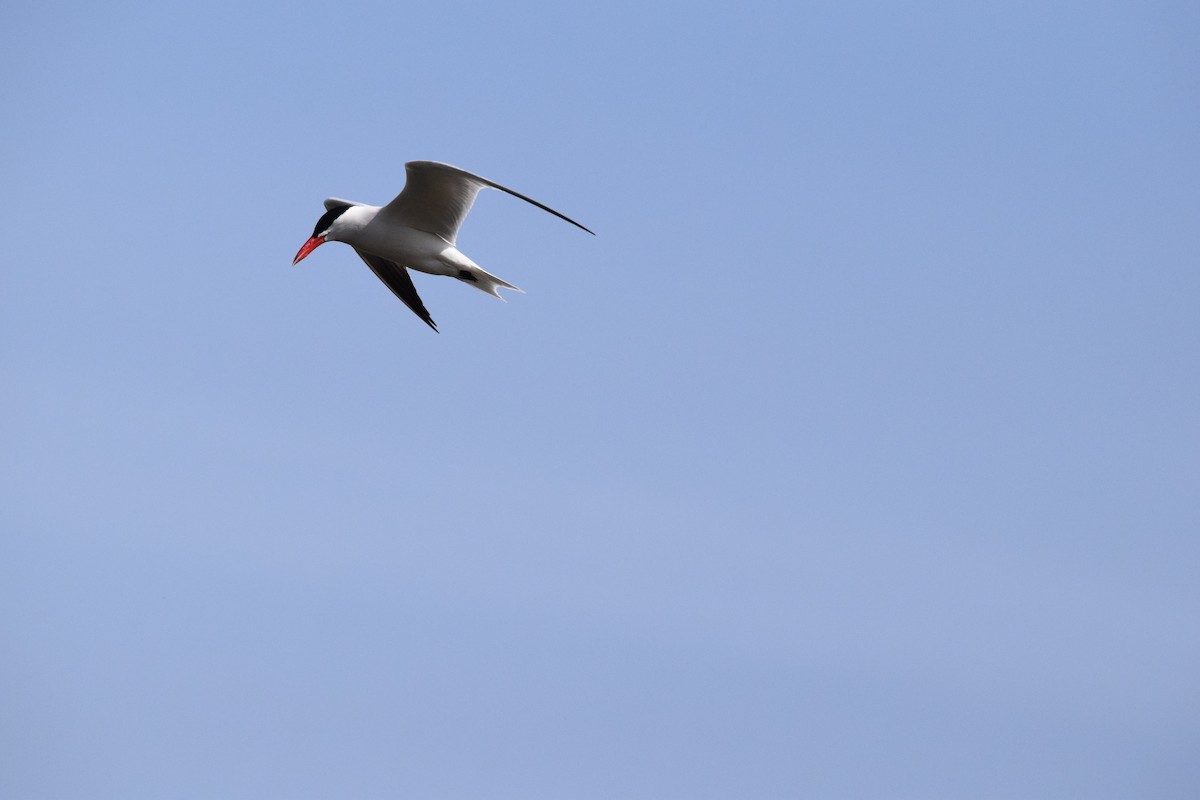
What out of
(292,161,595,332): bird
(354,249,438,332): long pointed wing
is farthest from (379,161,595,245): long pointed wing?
(354,249,438,332): long pointed wing

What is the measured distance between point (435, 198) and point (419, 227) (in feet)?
2.30

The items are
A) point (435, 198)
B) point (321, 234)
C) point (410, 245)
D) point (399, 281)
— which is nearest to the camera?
point (435, 198)

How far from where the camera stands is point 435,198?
783 inches

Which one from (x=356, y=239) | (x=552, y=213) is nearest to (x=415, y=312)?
(x=356, y=239)

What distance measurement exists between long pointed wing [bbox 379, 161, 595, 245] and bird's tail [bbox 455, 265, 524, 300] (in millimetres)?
466

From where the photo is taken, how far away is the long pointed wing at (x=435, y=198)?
1916cm

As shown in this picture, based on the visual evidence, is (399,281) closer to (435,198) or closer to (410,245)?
(410,245)

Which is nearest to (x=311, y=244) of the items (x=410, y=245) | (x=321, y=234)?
(x=321, y=234)

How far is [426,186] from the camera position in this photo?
64.4 feet

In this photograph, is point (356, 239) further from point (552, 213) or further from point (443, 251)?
point (552, 213)

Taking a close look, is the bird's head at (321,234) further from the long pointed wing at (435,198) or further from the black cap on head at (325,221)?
the long pointed wing at (435,198)

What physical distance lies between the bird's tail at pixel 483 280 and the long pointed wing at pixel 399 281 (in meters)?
2.16

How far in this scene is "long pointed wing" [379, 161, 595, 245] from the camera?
1916cm

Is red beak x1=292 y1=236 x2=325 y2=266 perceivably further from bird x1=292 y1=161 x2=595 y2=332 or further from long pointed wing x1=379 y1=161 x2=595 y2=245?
long pointed wing x1=379 y1=161 x2=595 y2=245
